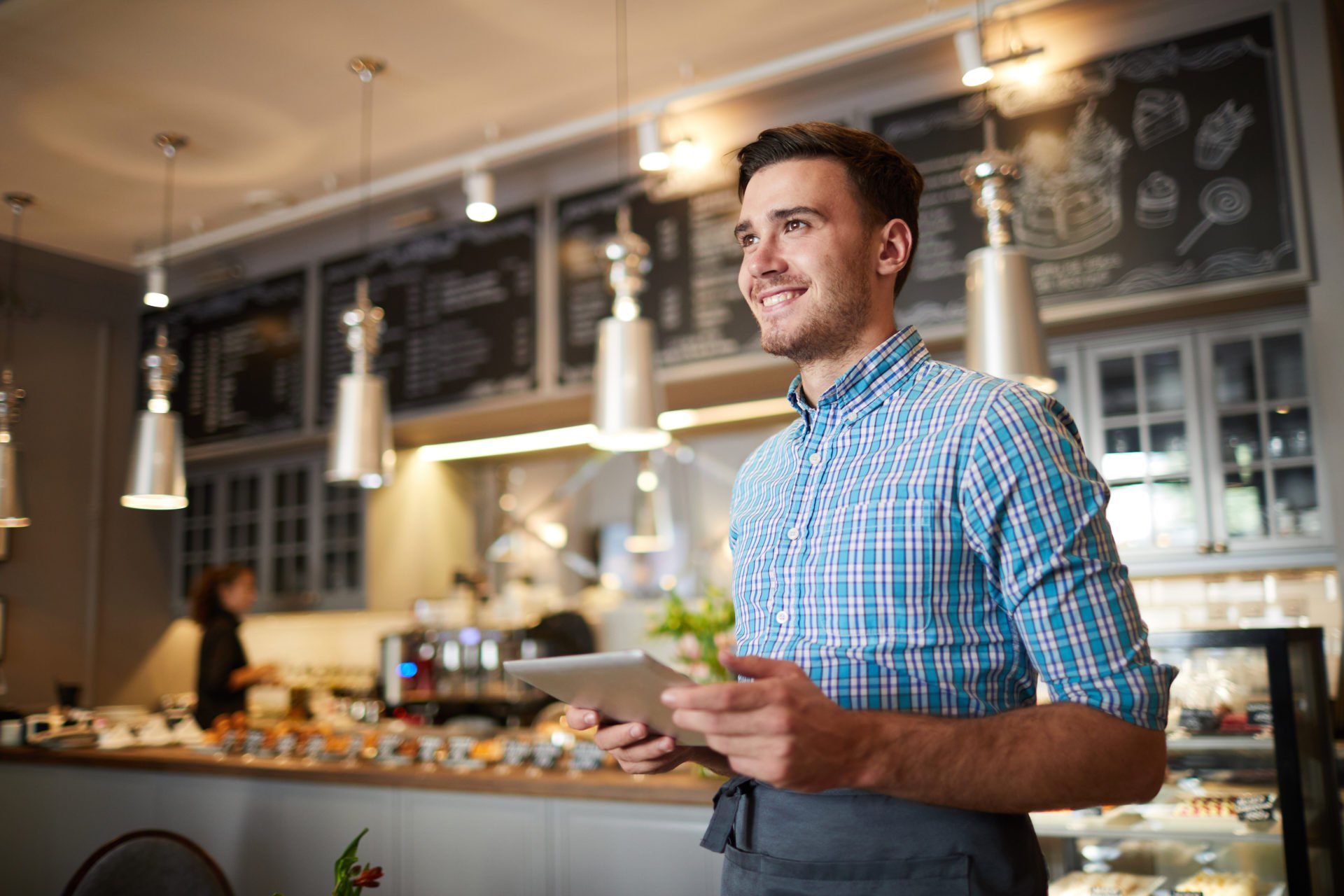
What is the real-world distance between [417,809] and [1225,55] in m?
3.27

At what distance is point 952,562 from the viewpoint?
1046 mm

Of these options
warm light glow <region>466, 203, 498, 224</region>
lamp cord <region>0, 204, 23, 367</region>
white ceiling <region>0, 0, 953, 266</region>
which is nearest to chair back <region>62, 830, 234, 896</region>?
warm light glow <region>466, 203, 498, 224</region>

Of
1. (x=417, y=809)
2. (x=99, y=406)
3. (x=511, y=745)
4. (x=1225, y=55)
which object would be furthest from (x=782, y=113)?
(x=99, y=406)

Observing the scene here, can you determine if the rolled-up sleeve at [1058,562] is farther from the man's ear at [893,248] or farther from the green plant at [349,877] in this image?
the green plant at [349,877]

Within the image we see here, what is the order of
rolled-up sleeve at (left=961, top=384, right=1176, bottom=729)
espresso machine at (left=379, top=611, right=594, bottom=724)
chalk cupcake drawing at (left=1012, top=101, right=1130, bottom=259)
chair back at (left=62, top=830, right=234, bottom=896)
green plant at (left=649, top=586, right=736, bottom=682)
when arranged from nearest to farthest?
rolled-up sleeve at (left=961, top=384, right=1176, bottom=729)
chair back at (left=62, top=830, right=234, bottom=896)
green plant at (left=649, top=586, right=736, bottom=682)
chalk cupcake drawing at (left=1012, top=101, right=1130, bottom=259)
espresso machine at (left=379, top=611, right=594, bottom=724)

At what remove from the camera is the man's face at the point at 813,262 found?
1212mm

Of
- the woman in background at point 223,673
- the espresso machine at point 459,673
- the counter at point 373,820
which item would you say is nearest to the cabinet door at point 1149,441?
the counter at point 373,820

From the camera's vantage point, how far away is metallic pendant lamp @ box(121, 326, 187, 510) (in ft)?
10.5

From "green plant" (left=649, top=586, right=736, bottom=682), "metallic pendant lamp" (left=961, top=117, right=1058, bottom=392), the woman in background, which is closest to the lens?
"metallic pendant lamp" (left=961, top=117, right=1058, bottom=392)

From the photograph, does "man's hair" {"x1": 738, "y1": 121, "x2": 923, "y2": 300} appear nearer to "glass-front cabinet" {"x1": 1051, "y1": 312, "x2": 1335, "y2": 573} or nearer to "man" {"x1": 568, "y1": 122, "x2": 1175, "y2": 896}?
"man" {"x1": 568, "y1": 122, "x2": 1175, "y2": 896}

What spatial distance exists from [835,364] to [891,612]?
1.04 feet

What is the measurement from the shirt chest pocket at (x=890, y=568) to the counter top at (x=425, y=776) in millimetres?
1271

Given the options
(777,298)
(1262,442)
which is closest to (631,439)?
(777,298)

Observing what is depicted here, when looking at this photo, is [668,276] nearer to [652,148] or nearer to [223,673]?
[652,148]
